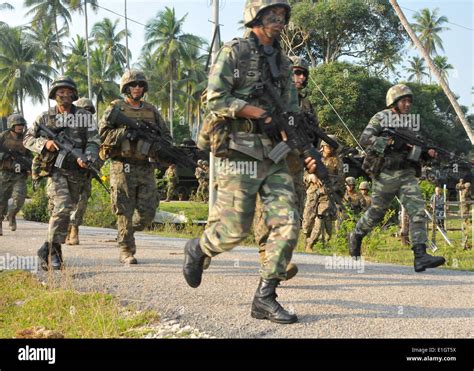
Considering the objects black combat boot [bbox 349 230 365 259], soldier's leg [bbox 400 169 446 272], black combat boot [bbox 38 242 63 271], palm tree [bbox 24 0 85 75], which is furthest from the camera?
palm tree [bbox 24 0 85 75]

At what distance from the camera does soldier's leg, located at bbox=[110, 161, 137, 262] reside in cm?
→ 614

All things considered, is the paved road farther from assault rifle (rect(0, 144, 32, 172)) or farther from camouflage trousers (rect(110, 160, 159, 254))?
assault rifle (rect(0, 144, 32, 172))

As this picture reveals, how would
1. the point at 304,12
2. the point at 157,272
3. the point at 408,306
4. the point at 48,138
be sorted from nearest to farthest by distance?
1. the point at 408,306
2. the point at 157,272
3. the point at 48,138
4. the point at 304,12

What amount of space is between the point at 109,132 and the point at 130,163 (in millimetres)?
398

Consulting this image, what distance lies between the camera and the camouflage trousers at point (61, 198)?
587 cm

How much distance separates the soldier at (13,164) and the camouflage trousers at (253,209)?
25.8 feet

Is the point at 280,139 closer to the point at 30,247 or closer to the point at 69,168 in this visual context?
the point at 69,168

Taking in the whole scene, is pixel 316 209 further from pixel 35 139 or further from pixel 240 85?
pixel 240 85

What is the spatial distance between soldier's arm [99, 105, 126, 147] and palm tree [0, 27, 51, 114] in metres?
42.5

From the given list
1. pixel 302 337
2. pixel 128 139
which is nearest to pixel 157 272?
pixel 128 139

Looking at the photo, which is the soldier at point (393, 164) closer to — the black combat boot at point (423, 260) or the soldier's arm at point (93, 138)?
the black combat boot at point (423, 260)

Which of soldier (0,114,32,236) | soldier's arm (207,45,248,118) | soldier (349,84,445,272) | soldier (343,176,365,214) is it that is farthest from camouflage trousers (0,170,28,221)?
soldier's arm (207,45,248,118)

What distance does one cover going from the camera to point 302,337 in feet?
11.1
